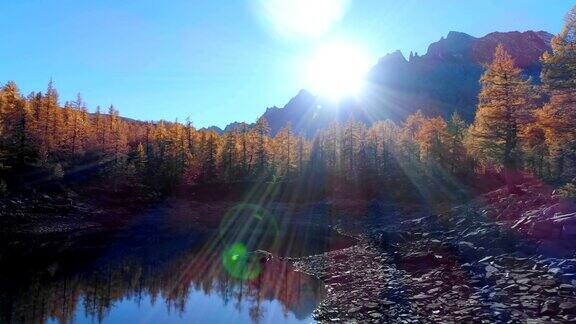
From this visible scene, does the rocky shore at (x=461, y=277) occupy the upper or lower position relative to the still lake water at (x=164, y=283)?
upper

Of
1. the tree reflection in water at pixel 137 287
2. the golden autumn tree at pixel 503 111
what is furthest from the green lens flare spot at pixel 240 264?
the golden autumn tree at pixel 503 111

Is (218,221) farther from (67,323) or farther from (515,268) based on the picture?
(515,268)

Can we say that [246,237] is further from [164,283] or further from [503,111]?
[503,111]

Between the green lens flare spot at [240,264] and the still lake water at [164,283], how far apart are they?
0.27 ft

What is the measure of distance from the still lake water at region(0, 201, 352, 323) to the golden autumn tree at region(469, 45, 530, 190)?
62.9 ft

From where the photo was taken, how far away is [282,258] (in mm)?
41188

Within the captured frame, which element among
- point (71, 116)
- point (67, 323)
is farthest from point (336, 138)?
point (67, 323)

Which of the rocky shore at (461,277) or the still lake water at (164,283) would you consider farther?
the still lake water at (164,283)

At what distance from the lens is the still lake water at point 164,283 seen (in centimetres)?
2359

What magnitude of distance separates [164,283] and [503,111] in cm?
3554

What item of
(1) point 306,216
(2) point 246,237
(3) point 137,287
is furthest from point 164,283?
(1) point 306,216

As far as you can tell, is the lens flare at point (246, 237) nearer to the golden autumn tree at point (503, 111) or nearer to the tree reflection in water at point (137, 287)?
the tree reflection in water at point (137, 287)

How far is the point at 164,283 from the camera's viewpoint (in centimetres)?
3183

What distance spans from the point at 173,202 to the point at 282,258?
5017 centimetres
